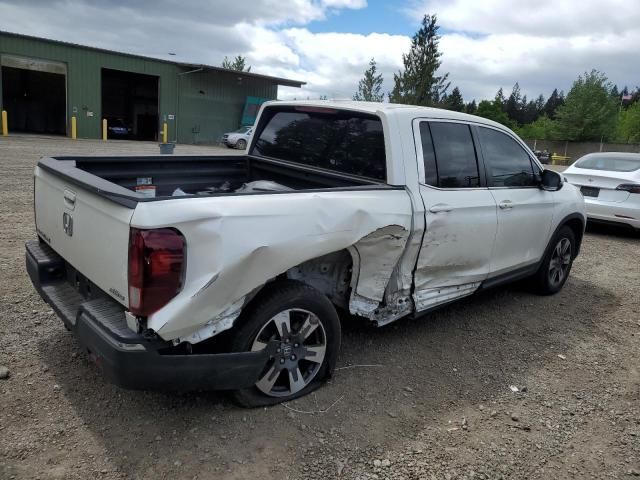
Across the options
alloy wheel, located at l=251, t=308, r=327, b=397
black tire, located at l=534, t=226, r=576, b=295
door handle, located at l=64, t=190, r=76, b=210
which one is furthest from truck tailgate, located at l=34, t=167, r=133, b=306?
black tire, located at l=534, t=226, r=576, b=295

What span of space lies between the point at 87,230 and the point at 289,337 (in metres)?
1.28

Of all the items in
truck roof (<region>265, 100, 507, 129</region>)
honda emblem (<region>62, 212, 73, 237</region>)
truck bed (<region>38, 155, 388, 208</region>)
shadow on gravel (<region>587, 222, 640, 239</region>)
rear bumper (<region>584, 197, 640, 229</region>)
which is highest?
truck roof (<region>265, 100, 507, 129</region>)

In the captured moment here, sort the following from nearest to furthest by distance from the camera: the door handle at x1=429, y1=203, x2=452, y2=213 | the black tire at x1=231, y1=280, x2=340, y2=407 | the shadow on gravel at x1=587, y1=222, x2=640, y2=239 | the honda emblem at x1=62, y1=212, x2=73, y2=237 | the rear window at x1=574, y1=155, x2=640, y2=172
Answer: the black tire at x1=231, y1=280, x2=340, y2=407, the honda emblem at x1=62, y1=212, x2=73, y2=237, the door handle at x1=429, y1=203, x2=452, y2=213, the rear window at x1=574, y1=155, x2=640, y2=172, the shadow on gravel at x1=587, y1=222, x2=640, y2=239

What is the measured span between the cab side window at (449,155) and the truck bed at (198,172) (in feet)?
1.63

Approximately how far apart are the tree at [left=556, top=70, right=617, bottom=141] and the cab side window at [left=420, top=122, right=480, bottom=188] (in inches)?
2330

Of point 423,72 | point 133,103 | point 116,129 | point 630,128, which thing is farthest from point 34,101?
point 630,128

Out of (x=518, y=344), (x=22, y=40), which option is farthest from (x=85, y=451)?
(x=22, y=40)

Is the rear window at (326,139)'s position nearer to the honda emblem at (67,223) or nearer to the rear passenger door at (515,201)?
the rear passenger door at (515,201)

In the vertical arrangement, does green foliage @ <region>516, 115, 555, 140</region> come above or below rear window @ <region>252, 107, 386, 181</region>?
above

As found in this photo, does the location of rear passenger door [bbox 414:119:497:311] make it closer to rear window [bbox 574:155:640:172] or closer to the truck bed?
the truck bed

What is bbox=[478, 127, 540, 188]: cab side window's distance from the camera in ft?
14.6

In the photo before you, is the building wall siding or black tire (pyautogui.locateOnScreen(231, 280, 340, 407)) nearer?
black tire (pyautogui.locateOnScreen(231, 280, 340, 407))

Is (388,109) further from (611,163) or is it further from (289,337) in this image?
(611,163)

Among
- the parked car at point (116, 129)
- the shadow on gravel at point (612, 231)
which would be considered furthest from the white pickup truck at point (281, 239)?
Answer: the parked car at point (116, 129)
